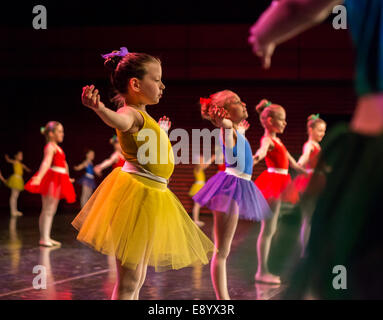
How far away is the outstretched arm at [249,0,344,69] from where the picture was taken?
1.17 meters

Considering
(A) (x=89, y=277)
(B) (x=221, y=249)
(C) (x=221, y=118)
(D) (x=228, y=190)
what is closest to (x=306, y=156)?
(D) (x=228, y=190)

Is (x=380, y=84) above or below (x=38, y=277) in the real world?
above

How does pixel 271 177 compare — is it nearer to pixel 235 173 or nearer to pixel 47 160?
pixel 235 173

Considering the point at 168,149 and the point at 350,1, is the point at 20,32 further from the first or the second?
the point at 350,1

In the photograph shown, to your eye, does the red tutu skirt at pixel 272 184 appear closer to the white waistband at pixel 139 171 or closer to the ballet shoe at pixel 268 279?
the ballet shoe at pixel 268 279

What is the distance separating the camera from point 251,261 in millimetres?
5855

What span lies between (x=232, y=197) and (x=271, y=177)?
138 centimetres

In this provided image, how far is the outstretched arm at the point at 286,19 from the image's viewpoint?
117 centimetres

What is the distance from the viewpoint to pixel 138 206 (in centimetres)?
258

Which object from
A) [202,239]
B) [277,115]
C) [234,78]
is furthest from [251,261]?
[234,78]

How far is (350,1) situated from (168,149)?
1647 mm

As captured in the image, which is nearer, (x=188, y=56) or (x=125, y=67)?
(x=125, y=67)

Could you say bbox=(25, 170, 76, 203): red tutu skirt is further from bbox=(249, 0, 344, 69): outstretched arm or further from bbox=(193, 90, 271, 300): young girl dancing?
bbox=(249, 0, 344, 69): outstretched arm

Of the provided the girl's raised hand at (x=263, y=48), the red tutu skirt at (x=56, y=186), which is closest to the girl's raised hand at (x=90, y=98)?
the girl's raised hand at (x=263, y=48)
